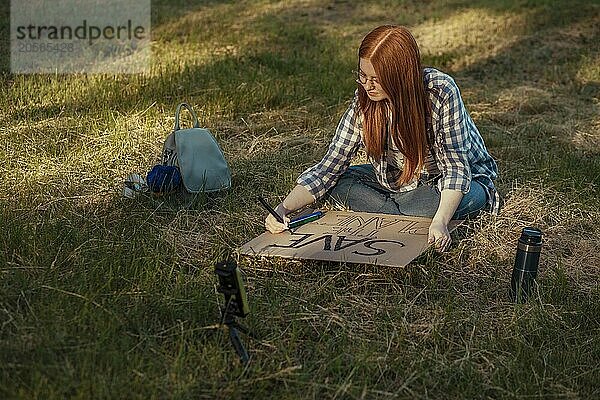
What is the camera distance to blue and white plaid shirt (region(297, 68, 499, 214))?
4031 mm

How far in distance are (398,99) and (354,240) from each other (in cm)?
66

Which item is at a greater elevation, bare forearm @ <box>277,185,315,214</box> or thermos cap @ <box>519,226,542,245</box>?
thermos cap @ <box>519,226,542,245</box>

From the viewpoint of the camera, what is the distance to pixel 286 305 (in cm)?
337

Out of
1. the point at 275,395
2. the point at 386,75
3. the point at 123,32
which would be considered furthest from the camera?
the point at 123,32

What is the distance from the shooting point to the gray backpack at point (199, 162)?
444 cm

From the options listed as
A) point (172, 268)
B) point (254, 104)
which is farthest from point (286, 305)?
point (254, 104)

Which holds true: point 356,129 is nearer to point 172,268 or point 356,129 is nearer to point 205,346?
point 172,268

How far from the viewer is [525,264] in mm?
3453

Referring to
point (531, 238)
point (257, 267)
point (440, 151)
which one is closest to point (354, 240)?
point (257, 267)

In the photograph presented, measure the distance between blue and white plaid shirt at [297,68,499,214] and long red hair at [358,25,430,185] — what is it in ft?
0.24

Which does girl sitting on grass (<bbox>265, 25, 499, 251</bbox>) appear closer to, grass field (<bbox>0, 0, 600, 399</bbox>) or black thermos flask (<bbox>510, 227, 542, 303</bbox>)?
grass field (<bbox>0, 0, 600, 399</bbox>)

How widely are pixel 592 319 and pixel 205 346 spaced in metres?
1.55

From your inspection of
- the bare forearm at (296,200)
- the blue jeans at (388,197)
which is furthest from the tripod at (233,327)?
the blue jeans at (388,197)

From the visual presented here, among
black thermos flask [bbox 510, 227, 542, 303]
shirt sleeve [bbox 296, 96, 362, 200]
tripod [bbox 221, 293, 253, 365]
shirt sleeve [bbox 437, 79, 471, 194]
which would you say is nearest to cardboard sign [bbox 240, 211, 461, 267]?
shirt sleeve [bbox 296, 96, 362, 200]
